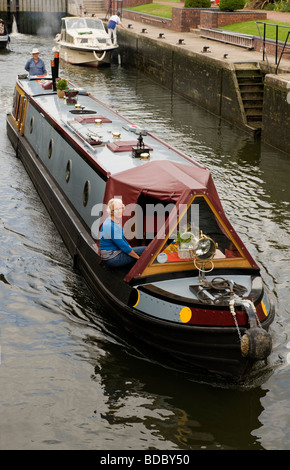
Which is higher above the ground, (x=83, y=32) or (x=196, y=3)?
(x=196, y=3)

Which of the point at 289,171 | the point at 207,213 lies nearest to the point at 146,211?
the point at 207,213

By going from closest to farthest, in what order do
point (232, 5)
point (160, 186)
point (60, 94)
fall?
point (160, 186) → point (60, 94) → point (232, 5)

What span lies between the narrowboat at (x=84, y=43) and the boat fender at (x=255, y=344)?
85.5 ft

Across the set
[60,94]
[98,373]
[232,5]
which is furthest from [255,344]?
[232,5]

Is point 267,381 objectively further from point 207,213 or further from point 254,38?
point 254,38

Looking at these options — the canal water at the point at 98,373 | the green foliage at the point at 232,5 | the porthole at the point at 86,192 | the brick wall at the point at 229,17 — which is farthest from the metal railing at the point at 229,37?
the porthole at the point at 86,192

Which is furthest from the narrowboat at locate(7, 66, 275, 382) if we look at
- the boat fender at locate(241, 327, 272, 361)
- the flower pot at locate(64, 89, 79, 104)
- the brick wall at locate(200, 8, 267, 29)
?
the brick wall at locate(200, 8, 267, 29)

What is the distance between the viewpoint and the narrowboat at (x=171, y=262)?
25.0ft

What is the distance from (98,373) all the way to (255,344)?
2.14 metres

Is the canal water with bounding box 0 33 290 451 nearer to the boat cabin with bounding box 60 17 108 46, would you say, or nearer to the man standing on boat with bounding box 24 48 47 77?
the man standing on boat with bounding box 24 48 47 77

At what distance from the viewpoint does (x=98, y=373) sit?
8.30 metres

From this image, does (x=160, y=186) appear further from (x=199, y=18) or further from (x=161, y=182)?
(x=199, y=18)

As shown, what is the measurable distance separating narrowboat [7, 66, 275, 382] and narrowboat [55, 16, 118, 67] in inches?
873
